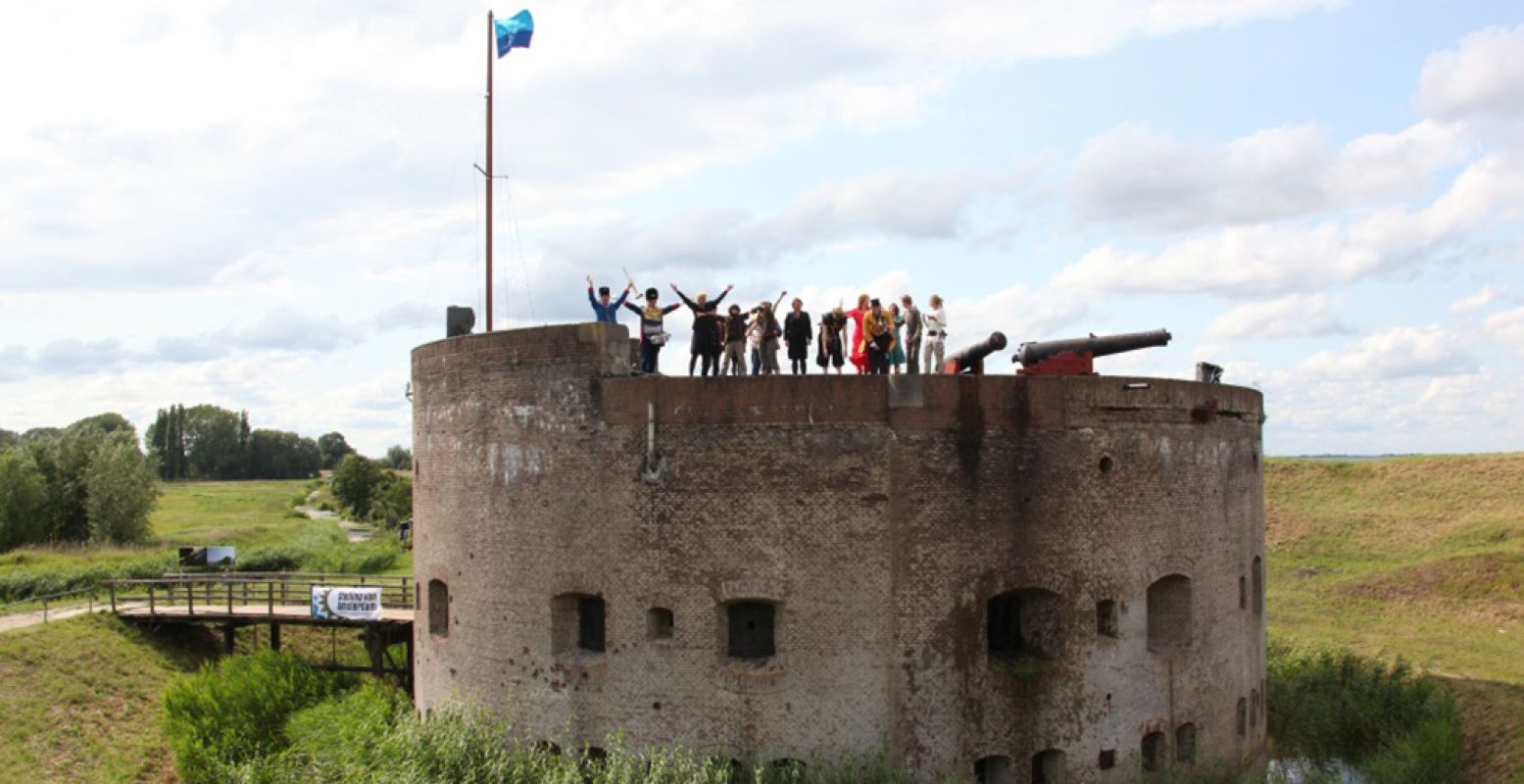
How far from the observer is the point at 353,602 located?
1997 cm

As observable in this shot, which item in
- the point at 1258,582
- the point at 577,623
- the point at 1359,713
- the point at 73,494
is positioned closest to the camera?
the point at 577,623

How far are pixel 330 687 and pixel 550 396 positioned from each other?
903cm

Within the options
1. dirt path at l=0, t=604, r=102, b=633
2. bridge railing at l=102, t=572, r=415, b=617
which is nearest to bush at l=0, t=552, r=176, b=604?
dirt path at l=0, t=604, r=102, b=633

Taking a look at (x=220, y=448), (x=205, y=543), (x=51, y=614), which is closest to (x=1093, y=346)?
(x=51, y=614)

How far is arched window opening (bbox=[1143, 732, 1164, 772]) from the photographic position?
14062 mm

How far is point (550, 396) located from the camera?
13750 millimetres

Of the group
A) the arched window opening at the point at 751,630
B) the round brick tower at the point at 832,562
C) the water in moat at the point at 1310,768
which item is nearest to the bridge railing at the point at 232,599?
the round brick tower at the point at 832,562

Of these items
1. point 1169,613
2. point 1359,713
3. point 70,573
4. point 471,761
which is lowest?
point 1359,713

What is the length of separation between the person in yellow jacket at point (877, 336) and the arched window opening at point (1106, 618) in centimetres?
404

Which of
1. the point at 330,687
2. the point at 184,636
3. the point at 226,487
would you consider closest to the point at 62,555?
the point at 184,636

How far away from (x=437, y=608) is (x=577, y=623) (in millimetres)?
2749

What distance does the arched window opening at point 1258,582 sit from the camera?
656 inches

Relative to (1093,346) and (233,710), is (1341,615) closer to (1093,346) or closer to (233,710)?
(1093,346)

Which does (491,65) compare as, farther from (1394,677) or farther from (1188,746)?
(1394,677)
